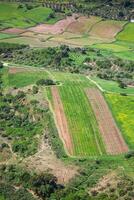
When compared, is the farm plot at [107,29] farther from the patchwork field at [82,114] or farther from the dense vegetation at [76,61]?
the patchwork field at [82,114]

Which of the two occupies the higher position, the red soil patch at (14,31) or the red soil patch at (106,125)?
the red soil patch at (106,125)

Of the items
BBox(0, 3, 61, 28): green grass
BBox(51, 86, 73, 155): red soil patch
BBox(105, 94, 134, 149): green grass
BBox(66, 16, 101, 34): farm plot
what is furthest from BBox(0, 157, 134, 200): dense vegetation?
Result: BBox(0, 3, 61, 28): green grass

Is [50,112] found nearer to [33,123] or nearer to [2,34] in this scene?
[33,123]

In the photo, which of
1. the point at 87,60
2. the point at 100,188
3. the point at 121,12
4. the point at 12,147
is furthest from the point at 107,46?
the point at 100,188

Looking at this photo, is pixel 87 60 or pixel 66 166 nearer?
pixel 66 166

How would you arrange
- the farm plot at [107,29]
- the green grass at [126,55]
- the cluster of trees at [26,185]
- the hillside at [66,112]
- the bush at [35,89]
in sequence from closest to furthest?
1. the cluster of trees at [26,185]
2. the hillside at [66,112]
3. the bush at [35,89]
4. the green grass at [126,55]
5. the farm plot at [107,29]

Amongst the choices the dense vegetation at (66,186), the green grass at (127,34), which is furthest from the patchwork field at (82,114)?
the green grass at (127,34)
